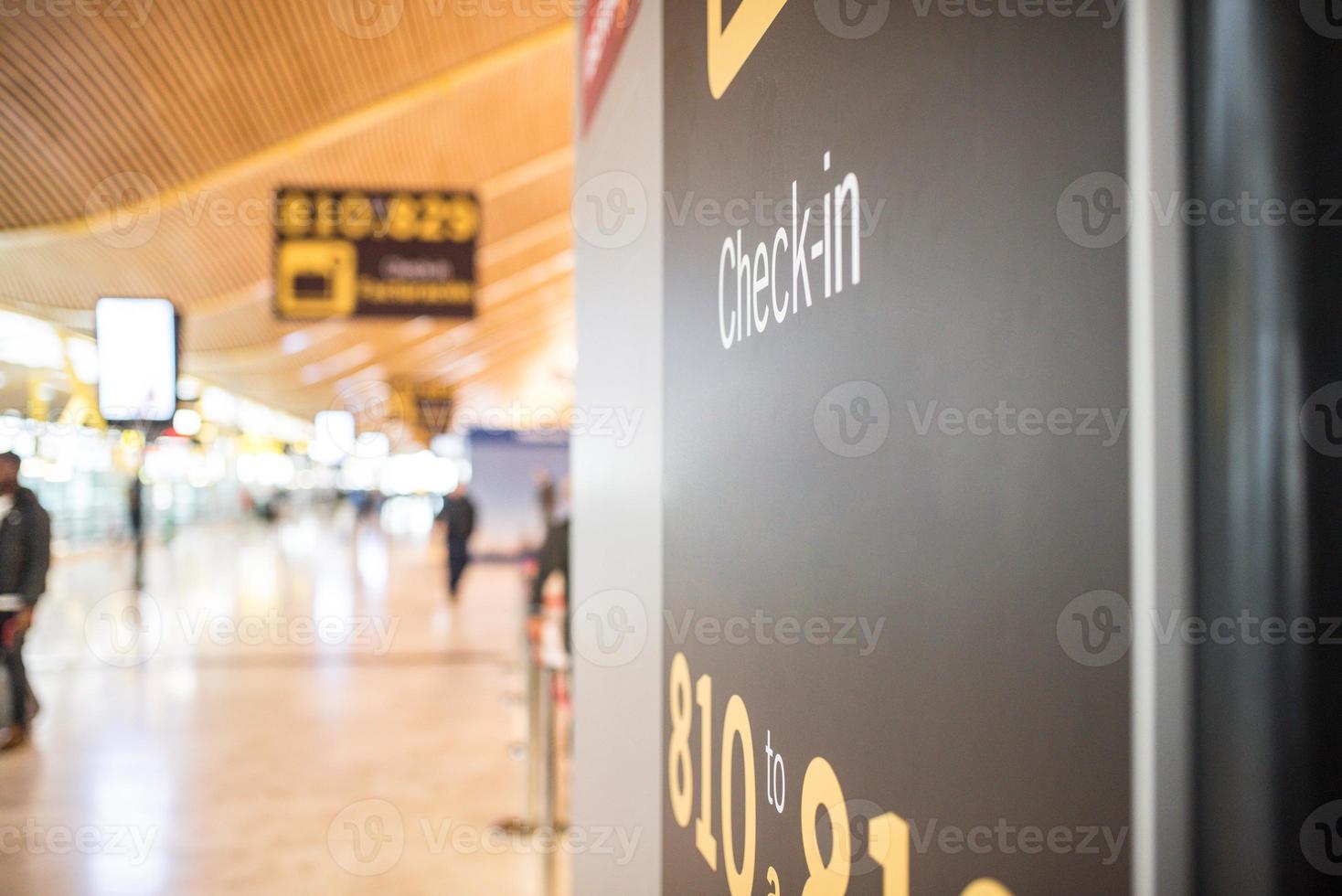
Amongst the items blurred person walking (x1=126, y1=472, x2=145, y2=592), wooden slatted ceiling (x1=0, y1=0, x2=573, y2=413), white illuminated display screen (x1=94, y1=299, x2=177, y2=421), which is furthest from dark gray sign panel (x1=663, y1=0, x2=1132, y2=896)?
blurred person walking (x1=126, y1=472, x2=145, y2=592)

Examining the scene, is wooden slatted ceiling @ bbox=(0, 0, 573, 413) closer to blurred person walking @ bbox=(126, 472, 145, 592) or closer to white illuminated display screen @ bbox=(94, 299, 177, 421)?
white illuminated display screen @ bbox=(94, 299, 177, 421)

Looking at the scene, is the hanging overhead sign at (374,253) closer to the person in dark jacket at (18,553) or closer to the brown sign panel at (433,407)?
the person in dark jacket at (18,553)

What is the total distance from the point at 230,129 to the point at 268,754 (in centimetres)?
766

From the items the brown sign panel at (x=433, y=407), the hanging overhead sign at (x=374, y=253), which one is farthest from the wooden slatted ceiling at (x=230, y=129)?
the brown sign panel at (x=433, y=407)

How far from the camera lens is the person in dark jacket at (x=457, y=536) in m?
15.5

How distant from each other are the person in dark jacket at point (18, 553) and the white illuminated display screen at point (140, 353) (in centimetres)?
131

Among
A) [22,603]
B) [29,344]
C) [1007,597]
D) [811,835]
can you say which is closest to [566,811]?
[22,603]

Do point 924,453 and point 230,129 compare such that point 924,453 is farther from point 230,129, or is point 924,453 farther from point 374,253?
point 230,129

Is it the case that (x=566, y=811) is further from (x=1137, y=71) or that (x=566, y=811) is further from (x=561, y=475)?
(x=561, y=475)

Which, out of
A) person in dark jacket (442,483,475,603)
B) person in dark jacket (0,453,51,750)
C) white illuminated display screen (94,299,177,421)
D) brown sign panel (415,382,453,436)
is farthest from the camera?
brown sign panel (415,382,453,436)

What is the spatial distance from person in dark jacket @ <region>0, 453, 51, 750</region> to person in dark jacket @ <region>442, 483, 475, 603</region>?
8.66 meters

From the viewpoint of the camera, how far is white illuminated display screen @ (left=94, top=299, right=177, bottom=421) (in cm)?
799

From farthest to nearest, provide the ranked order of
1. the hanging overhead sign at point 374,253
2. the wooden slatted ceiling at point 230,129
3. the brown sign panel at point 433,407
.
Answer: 1. the brown sign panel at point 433,407
2. the hanging overhead sign at point 374,253
3. the wooden slatted ceiling at point 230,129

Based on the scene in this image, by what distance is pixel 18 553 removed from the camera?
6.73 metres
